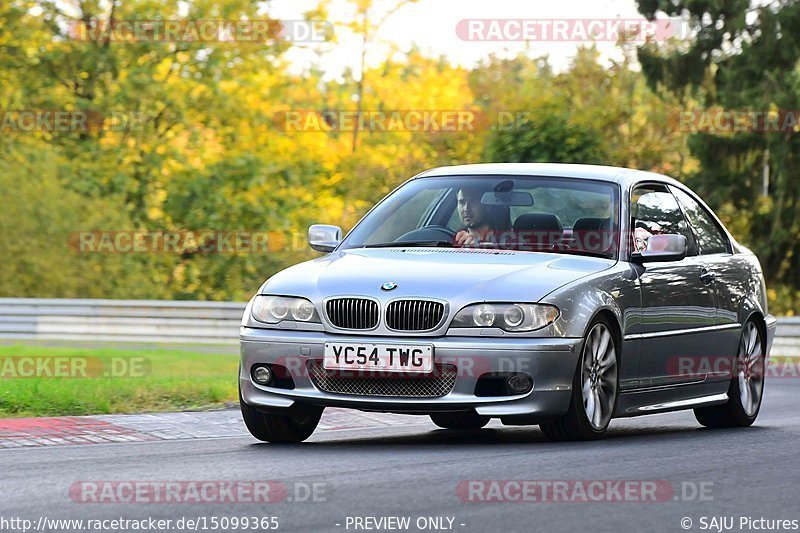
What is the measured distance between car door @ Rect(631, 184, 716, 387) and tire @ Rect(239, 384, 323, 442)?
2.06m

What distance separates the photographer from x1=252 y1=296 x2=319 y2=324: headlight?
29.2ft

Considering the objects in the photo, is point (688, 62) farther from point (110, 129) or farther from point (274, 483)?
point (274, 483)

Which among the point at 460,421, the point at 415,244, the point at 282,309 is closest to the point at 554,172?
the point at 415,244

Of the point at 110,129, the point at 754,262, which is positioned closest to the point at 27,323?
the point at 110,129

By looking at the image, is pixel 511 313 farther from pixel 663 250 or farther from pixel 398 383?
pixel 663 250

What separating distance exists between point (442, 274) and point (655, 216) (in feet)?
8.02

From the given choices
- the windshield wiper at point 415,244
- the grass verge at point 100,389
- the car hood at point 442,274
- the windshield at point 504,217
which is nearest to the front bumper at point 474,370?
the car hood at point 442,274

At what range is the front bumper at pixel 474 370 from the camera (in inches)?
338

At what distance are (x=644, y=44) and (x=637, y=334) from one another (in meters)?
25.0

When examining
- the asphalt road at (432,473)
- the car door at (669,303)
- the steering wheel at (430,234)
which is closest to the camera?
the asphalt road at (432,473)

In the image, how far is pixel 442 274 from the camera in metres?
8.91

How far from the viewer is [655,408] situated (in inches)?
395

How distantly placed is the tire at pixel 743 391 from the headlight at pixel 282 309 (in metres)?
3.40

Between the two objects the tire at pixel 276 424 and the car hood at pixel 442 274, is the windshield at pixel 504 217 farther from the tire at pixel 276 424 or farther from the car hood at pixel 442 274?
the tire at pixel 276 424
